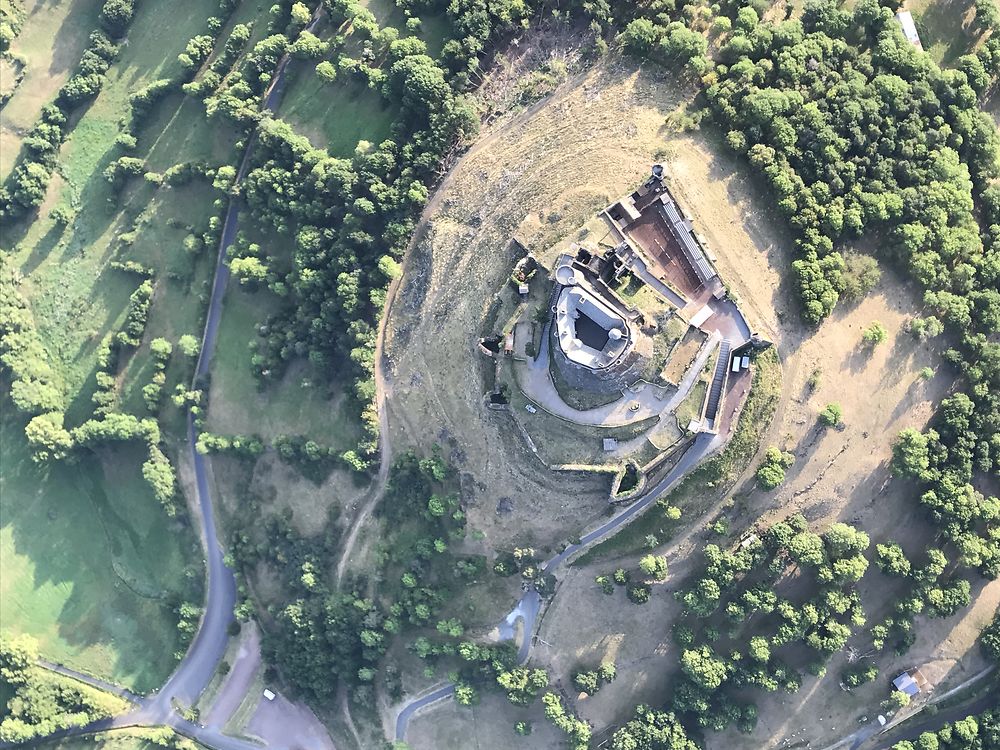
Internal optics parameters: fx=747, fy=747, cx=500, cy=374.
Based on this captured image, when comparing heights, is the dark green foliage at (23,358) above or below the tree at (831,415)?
below

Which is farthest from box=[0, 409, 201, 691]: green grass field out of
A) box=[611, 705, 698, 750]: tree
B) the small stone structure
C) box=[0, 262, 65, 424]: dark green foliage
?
the small stone structure

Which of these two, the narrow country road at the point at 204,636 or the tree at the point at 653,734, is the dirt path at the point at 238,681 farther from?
the tree at the point at 653,734

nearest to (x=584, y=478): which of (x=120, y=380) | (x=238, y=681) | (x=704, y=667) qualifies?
(x=704, y=667)

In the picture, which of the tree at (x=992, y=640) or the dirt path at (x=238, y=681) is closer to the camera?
the tree at (x=992, y=640)

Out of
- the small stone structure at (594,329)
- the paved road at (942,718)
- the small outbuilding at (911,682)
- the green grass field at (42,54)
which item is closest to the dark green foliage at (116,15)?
the green grass field at (42,54)

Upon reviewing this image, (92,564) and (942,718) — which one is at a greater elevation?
(942,718)

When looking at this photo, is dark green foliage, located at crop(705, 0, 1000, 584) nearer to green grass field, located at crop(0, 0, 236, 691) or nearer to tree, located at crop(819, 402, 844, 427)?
tree, located at crop(819, 402, 844, 427)

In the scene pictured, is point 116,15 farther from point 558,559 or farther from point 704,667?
point 704,667
